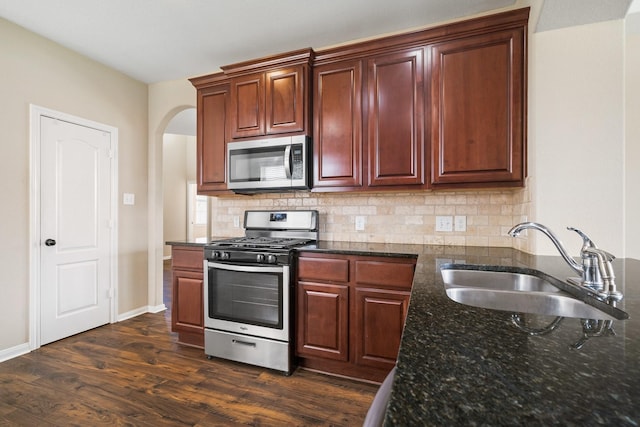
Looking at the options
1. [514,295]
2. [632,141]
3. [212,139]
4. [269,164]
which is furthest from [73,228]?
Answer: [632,141]

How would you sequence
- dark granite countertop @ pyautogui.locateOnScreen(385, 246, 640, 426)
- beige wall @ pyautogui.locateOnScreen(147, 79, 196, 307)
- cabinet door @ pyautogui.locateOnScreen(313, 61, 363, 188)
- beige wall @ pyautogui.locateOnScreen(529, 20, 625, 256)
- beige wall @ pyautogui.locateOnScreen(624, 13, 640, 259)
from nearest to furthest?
dark granite countertop @ pyautogui.locateOnScreen(385, 246, 640, 426) → beige wall @ pyautogui.locateOnScreen(529, 20, 625, 256) → beige wall @ pyautogui.locateOnScreen(624, 13, 640, 259) → cabinet door @ pyautogui.locateOnScreen(313, 61, 363, 188) → beige wall @ pyautogui.locateOnScreen(147, 79, 196, 307)

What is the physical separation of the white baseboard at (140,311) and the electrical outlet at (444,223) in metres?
3.26

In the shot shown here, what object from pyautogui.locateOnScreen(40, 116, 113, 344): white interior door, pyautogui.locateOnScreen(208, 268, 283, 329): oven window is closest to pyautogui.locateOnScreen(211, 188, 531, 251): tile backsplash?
pyautogui.locateOnScreen(208, 268, 283, 329): oven window

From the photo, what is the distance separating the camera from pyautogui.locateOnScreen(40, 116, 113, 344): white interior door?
2.69 metres

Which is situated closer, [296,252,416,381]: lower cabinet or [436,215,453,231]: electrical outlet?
[296,252,416,381]: lower cabinet

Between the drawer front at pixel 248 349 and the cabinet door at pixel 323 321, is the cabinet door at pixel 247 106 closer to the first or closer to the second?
the cabinet door at pixel 323 321

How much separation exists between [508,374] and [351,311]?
173 centimetres

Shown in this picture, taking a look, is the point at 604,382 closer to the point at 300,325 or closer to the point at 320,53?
the point at 300,325

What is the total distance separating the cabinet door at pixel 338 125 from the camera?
238cm

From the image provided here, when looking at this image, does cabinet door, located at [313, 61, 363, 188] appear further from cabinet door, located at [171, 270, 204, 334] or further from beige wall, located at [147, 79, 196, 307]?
beige wall, located at [147, 79, 196, 307]

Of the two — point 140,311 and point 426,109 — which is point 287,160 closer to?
point 426,109

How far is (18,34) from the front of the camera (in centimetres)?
249

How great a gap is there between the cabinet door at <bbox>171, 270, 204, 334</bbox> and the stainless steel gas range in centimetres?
17

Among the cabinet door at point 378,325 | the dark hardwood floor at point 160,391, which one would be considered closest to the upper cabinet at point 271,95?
the cabinet door at point 378,325
